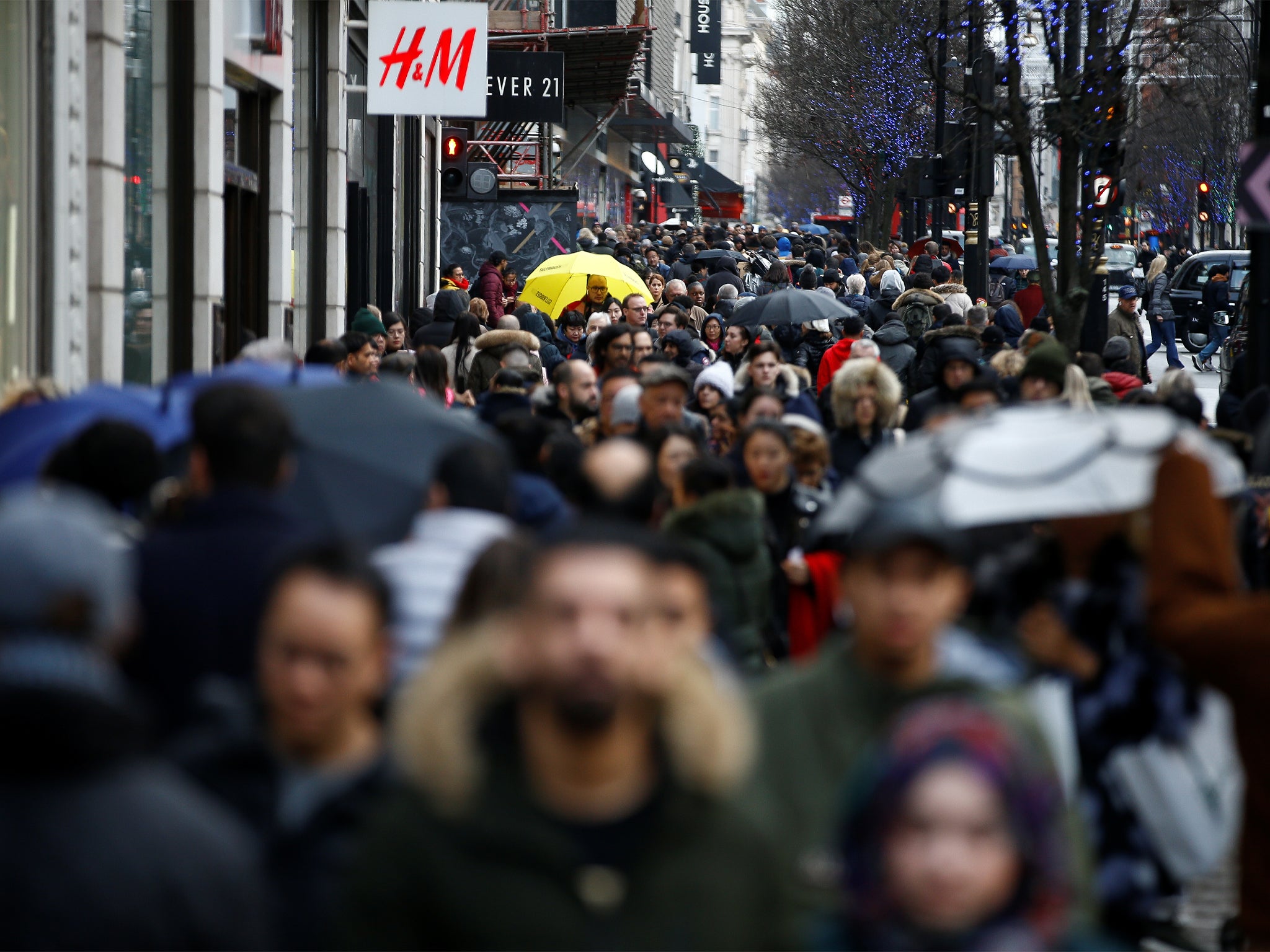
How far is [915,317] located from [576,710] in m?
15.8

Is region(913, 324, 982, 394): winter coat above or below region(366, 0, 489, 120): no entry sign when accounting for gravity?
below

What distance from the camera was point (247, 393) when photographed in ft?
15.2

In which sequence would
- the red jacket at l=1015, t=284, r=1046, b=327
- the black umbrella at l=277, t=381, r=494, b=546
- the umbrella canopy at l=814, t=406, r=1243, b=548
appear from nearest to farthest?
the umbrella canopy at l=814, t=406, r=1243, b=548
the black umbrella at l=277, t=381, r=494, b=546
the red jacket at l=1015, t=284, r=1046, b=327

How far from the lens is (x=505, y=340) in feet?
42.3

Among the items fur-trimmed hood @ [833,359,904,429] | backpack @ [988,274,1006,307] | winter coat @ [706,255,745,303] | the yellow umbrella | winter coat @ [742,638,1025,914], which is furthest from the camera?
backpack @ [988,274,1006,307]

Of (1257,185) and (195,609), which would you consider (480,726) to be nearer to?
(195,609)

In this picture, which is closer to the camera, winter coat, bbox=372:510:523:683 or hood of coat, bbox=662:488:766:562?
winter coat, bbox=372:510:523:683

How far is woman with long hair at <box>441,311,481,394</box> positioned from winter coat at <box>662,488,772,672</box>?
721 cm

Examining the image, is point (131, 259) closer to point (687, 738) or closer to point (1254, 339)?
point (1254, 339)

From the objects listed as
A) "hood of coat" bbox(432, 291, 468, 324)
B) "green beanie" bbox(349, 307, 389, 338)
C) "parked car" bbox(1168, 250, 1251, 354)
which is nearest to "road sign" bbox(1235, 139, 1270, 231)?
Result: "green beanie" bbox(349, 307, 389, 338)

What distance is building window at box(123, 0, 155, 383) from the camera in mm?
11188

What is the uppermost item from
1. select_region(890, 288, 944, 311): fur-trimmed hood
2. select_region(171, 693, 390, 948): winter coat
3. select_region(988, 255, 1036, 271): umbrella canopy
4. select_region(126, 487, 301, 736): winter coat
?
select_region(988, 255, 1036, 271): umbrella canopy

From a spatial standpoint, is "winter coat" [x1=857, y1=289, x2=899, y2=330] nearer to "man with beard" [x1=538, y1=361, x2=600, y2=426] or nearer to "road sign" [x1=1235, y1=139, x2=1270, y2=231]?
"road sign" [x1=1235, y1=139, x2=1270, y2=231]

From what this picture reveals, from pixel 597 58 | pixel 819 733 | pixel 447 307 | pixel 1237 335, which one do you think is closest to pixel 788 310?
pixel 447 307
